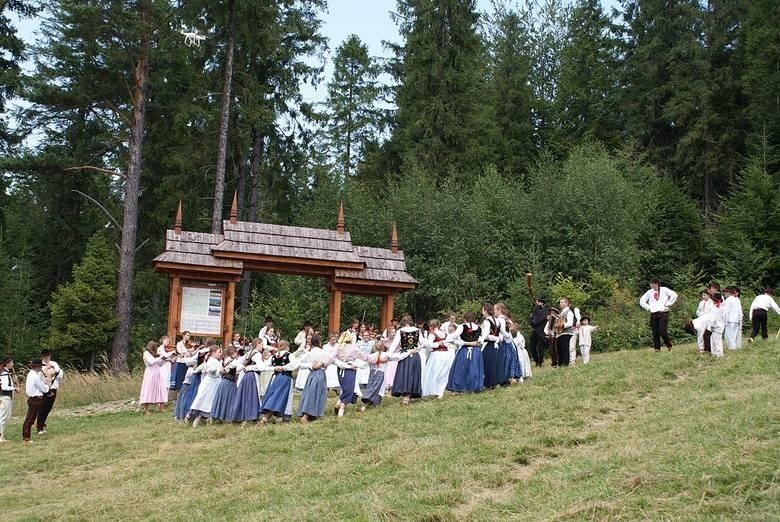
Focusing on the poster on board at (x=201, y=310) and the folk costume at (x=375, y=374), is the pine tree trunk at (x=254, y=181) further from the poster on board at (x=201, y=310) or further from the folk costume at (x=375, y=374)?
the folk costume at (x=375, y=374)

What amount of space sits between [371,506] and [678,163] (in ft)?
121

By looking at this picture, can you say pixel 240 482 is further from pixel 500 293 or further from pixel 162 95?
pixel 162 95

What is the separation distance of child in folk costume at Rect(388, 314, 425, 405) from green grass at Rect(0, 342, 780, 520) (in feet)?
1.50

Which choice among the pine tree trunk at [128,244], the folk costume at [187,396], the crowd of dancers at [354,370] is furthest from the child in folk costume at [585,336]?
the pine tree trunk at [128,244]

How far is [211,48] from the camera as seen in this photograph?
33.5 metres

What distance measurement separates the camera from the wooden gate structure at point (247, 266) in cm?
2080

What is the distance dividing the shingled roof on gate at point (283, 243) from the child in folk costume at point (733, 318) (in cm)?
894

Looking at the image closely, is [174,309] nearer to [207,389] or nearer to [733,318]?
[207,389]

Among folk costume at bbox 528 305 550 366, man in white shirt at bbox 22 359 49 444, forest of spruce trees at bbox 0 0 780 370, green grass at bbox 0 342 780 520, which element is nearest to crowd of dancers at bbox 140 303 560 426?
green grass at bbox 0 342 780 520

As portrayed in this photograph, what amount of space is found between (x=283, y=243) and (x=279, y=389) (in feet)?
21.1

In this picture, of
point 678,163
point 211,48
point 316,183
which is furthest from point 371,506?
point 678,163

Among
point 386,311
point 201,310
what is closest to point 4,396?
point 201,310

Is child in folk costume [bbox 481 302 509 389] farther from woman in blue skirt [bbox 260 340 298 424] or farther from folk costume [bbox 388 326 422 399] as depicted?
woman in blue skirt [bbox 260 340 298 424]

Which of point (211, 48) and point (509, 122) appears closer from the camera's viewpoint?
point (211, 48)
